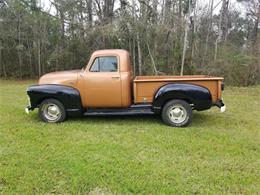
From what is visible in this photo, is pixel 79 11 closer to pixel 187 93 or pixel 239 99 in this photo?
pixel 239 99

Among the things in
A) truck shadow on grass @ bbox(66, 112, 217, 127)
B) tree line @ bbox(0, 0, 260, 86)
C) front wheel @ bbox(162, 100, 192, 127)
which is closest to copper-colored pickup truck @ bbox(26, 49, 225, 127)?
front wheel @ bbox(162, 100, 192, 127)

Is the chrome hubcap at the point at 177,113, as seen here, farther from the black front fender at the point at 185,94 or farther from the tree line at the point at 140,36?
the tree line at the point at 140,36

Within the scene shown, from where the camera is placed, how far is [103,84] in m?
5.63

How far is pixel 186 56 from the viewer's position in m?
13.8

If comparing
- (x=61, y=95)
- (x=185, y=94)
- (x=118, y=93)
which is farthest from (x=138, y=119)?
(x=61, y=95)

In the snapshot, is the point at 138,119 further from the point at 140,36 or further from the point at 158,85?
the point at 140,36

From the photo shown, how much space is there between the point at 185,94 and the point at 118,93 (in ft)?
4.59

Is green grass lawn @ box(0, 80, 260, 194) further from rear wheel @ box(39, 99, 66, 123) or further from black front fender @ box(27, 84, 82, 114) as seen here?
black front fender @ box(27, 84, 82, 114)

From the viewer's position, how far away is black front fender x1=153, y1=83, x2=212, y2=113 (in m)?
5.34

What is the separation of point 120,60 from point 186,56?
875cm

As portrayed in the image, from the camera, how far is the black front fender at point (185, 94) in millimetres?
5336

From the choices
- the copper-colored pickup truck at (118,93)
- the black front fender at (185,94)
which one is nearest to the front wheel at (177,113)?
the copper-colored pickup truck at (118,93)

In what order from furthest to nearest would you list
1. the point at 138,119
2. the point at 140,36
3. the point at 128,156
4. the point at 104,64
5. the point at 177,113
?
the point at 140,36 < the point at 138,119 < the point at 104,64 < the point at 177,113 < the point at 128,156

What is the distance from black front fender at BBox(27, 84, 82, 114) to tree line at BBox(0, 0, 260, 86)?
8431 millimetres
